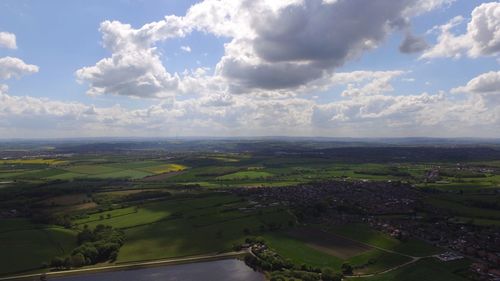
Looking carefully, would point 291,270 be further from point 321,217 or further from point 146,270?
point 321,217

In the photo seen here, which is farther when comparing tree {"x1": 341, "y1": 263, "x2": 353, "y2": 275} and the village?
the village

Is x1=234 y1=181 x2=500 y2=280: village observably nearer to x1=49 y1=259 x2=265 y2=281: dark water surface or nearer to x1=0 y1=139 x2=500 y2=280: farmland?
x1=0 y1=139 x2=500 y2=280: farmland

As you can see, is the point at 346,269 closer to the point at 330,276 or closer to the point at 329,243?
the point at 330,276

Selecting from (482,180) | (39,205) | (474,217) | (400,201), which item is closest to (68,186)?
(39,205)

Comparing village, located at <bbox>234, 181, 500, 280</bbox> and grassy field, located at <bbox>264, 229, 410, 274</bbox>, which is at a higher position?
village, located at <bbox>234, 181, 500, 280</bbox>

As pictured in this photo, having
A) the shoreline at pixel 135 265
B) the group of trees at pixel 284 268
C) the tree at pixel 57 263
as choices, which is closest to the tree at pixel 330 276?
the group of trees at pixel 284 268

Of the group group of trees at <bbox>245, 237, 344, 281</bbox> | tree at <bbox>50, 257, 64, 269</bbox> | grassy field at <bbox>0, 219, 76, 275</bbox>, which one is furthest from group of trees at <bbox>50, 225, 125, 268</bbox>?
group of trees at <bbox>245, 237, 344, 281</bbox>

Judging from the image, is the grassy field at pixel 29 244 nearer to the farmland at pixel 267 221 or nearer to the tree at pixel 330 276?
the farmland at pixel 267 221
